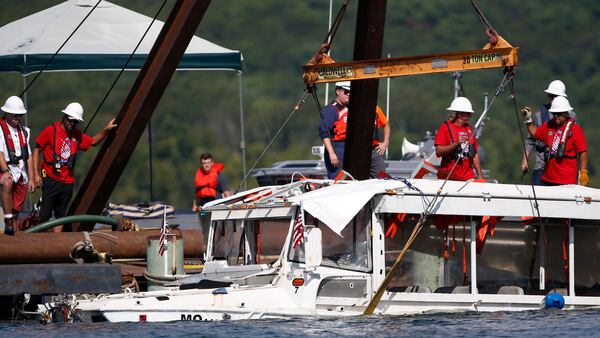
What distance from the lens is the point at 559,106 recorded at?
1711 centimetres

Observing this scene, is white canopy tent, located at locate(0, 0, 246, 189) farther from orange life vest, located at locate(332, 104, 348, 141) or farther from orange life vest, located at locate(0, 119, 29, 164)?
orange life vest, located at locate(0, 119, 29, 164)

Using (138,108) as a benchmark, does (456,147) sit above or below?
below

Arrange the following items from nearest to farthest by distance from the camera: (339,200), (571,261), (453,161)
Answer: (339,200) < (571,261) < (453,161)

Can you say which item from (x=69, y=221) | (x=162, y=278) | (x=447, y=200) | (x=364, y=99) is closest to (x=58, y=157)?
(x=69, y=221)

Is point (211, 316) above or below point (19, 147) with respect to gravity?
below

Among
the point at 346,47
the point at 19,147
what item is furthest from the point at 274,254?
the point at 346,47

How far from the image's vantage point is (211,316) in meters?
14.1

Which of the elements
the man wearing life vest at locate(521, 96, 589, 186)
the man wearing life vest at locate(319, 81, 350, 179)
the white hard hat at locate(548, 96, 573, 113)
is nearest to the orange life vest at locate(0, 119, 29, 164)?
the man wearing life vest at locate(319, 81, 350, 179)

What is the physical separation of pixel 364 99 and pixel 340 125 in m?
1.23

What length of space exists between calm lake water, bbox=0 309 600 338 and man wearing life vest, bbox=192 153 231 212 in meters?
8.71

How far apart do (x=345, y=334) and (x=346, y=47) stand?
5026cm

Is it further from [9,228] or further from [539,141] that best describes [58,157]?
[539,141]

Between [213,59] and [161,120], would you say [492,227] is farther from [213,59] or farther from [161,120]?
[161,120]

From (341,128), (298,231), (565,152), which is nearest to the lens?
(298,231)
